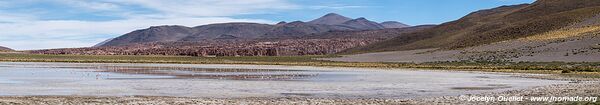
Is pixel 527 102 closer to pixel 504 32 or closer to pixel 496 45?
pixel 496 45

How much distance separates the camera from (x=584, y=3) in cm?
19425

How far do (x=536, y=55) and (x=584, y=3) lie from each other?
10243 centimetres

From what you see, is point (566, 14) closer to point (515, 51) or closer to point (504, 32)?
point (504, 32)

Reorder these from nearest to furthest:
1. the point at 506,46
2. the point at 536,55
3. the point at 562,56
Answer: the point at 562,56 → the point at 536,55 → the point at 506,46

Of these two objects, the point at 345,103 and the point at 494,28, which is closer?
the point at 345,103

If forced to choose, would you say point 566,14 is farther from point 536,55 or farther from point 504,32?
point 536,55

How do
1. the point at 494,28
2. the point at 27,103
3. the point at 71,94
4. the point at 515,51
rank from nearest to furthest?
the point at 27,103, the point at 71,94, the point at 515,51, the point at 494,28

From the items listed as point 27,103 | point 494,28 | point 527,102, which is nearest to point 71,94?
point 27,103

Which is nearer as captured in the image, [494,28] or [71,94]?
[71,94]

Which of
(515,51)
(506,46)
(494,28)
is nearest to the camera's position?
(515,51)

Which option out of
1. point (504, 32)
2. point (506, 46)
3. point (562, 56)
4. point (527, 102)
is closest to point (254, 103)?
point (527, 102)

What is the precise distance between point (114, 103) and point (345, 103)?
23.8ft

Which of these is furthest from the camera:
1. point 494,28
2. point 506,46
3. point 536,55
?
point 494,28

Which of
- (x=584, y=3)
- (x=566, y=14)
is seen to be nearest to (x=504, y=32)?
(x=566, y=14)
